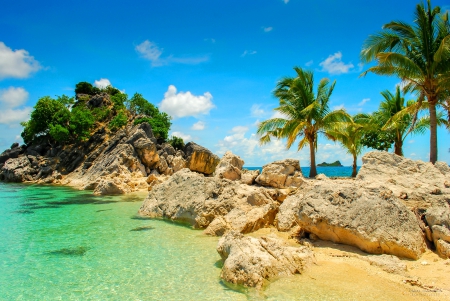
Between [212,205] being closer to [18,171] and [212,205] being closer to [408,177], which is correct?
[408,177]

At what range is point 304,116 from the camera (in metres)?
21.0

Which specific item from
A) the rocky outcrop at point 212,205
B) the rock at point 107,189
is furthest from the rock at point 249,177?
the rock at point 107,189

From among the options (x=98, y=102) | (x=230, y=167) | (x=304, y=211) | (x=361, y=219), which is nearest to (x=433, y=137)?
(x=230, y=167)

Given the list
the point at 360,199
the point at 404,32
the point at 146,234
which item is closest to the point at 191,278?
the point at 146,234

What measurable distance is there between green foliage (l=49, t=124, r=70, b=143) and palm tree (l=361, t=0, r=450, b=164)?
122 ft

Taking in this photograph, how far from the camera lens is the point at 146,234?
31.6 ft

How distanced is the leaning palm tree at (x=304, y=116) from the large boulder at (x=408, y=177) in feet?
30.9

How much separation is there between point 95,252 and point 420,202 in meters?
9.65

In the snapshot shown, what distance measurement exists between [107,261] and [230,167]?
951cm

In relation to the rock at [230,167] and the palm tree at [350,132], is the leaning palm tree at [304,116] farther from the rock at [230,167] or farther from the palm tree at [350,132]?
the rock at [230,167]

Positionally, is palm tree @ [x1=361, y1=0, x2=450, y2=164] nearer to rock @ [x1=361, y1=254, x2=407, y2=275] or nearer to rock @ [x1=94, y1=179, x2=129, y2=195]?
rock @ [x1=361, y1=254, x2=407, y2=275]

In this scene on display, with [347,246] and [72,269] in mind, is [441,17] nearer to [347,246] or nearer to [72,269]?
[347,246]

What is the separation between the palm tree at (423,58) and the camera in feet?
49.1

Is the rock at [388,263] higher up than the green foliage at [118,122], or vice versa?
the green foliage at [118,122]
